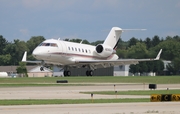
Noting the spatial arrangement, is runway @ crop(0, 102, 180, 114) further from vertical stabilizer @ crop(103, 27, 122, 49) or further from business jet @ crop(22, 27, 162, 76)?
vertical stabilizer @ crop(103, 27, 122, 49)

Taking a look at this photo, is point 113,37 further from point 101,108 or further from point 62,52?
point 101,108

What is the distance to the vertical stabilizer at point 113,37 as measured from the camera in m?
93.0

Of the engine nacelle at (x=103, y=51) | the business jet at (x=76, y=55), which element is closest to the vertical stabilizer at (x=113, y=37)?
the business jet at (x=76, y=55)

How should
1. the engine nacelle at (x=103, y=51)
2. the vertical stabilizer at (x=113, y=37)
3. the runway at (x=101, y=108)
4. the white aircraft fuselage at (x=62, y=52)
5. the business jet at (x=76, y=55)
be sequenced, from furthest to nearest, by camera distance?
1. the vertical stabilizer at (x=113, y=37)
2. the engine nacelle at (x=103, y=51)
3. the business jet at (x=76, y=55)
4. the white aircraft fuselage at (x=62, y=52)
5. the runway at (x=101, y=108)

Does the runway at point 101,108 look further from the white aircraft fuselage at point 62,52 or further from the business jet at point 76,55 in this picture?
the business jet at point 76,55

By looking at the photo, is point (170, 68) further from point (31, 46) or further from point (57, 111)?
point (31, 46)

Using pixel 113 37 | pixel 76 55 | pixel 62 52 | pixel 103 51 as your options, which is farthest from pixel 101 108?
pixel 113 37

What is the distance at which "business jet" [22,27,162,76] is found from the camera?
3078 inches

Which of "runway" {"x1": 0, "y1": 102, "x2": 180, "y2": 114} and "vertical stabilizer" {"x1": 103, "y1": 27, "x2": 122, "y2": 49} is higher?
"vertical stabilizer" {"x1": 103, "y1": 27, "x2": 122, "y2": 49}

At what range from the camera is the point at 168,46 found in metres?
108

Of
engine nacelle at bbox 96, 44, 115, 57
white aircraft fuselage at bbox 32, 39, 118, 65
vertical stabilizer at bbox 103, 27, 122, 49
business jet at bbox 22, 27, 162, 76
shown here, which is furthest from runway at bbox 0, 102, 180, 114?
vertical stabilizer at bbox 103, 27, 122, 49

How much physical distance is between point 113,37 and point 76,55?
1268 centimetres

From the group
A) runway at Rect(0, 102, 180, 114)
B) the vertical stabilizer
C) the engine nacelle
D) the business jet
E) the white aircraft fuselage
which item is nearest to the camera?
runway at Rect(0, 102, 180, 114)

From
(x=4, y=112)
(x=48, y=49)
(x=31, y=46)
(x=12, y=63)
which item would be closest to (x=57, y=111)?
(x=4, y=112)
